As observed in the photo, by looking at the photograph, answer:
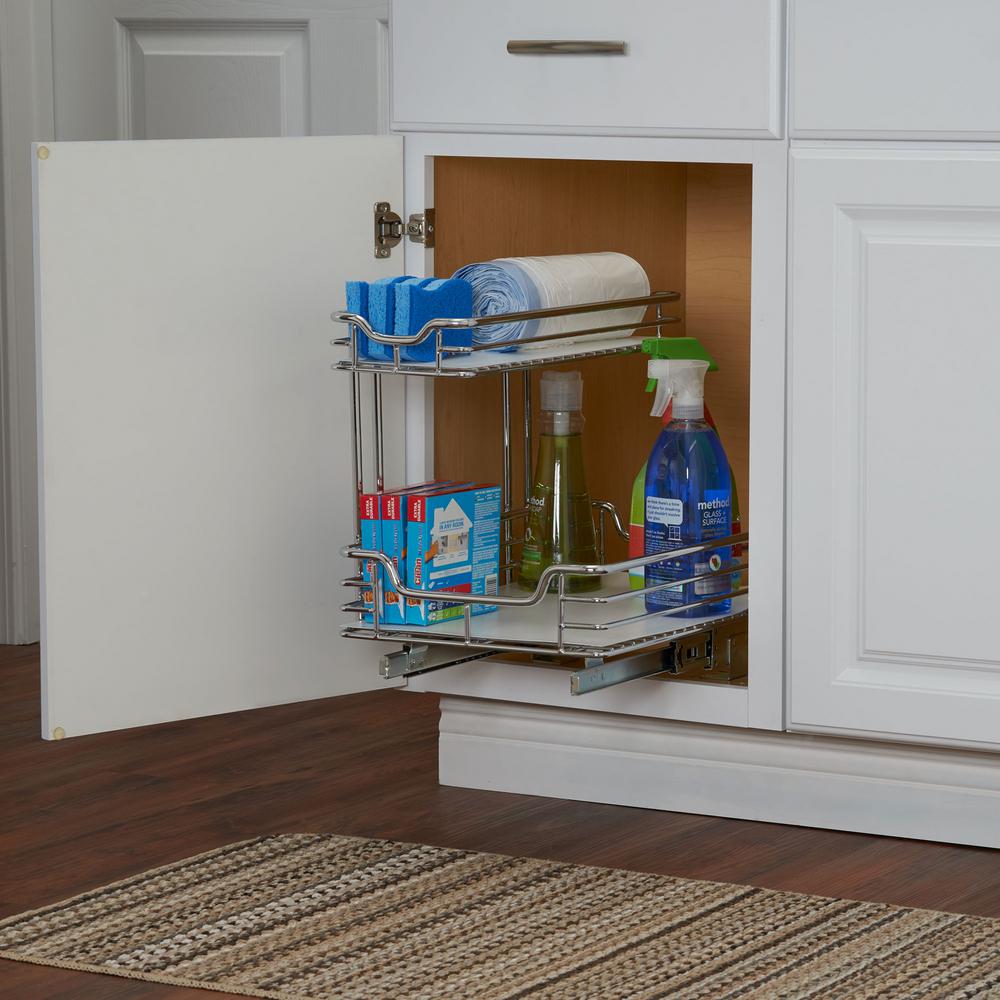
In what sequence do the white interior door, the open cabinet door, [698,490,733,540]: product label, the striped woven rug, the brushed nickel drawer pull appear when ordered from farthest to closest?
1. the white interior door
2. [698,490,733,540]: product label
3. the brushed nickel drawer pull
4. the open cabinet door
5. the striped woven rug

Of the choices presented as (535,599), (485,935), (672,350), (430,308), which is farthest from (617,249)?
(485,935)

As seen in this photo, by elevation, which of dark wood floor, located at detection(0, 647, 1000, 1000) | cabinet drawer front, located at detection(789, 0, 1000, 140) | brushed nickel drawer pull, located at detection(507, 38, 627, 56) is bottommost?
dark wood floor, located at detection(0, 647, 1000, 1000)

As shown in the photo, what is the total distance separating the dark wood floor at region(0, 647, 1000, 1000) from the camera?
1.41 m

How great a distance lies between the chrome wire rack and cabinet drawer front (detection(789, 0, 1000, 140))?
295mm

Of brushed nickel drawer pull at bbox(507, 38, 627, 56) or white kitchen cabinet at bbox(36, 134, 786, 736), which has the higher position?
brushed nickel drawer pull at bbox(507, 38, 627, 56)

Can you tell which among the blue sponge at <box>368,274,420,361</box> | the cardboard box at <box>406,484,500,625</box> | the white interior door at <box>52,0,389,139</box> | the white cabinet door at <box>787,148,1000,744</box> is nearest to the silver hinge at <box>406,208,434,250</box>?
the blue sponge at <box>368,274,420,361</box>

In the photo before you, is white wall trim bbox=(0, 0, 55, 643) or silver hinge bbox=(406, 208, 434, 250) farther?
white wall trim bbox=(0, 0, 55, 643)

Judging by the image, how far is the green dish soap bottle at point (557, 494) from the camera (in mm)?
1652

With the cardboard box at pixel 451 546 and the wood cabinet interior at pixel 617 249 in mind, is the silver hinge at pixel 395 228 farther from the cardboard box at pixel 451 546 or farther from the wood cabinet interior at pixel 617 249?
the cardboard box at pixel 451 546

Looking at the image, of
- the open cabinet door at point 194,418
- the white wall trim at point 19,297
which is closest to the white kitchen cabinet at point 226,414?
the open cabinet door at point 194,418

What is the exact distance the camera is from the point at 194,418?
142 cm

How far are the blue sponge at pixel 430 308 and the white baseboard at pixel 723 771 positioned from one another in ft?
1.29

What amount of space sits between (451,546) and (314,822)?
0.98 feet

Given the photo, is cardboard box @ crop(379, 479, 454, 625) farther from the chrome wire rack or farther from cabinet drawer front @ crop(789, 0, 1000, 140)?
cabinet drawer front @ crop(789, 0, 1000, 140)
